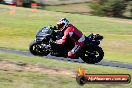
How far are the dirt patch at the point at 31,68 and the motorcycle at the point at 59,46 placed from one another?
275cm

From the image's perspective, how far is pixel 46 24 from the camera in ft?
114

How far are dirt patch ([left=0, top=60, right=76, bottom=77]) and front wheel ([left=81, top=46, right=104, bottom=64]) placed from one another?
301 cm

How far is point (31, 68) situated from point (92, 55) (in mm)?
3776

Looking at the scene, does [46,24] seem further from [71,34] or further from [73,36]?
[71,34]

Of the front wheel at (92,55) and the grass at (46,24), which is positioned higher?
the front wheel at (92,55)

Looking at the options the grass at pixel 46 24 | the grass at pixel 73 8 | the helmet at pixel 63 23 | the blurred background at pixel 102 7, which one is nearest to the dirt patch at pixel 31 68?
the helmet at pixel 63 23

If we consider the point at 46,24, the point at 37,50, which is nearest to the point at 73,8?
the point at 46,24

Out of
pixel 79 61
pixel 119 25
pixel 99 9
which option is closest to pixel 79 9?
pixel 99 9

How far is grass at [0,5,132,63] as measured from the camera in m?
22.8

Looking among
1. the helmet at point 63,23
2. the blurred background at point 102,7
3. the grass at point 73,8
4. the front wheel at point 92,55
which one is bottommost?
the grass at point 73,8

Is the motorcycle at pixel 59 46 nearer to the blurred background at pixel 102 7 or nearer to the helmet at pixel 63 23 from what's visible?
the helmet at pixel 63 23

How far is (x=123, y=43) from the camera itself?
89.1 ft

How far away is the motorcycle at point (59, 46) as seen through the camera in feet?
55.2

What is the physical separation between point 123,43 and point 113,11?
77.3ft
